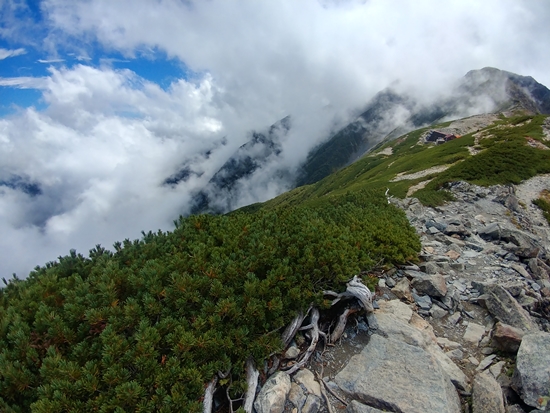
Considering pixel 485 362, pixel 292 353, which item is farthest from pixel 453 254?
pixel 292 353

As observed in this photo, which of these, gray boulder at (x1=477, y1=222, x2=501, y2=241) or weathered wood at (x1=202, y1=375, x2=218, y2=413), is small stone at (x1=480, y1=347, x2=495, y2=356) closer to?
weathered wood at (x1=202, y1=375, x2=218, y2=413)

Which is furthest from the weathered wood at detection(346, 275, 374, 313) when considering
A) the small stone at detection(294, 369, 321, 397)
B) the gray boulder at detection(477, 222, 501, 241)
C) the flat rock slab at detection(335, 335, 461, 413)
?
the gray boulder at detection(477, 222, 501, 241)

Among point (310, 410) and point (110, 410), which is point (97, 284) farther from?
point (310, 410)

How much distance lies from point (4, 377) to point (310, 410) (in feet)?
18.7

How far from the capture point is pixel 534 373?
6246mm

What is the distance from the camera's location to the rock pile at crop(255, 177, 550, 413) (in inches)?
246

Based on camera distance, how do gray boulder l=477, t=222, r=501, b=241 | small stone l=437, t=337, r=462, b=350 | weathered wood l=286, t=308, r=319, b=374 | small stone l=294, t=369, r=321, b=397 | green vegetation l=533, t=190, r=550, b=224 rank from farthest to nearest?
green vegetation l=533, t=190, r=550, b=224
gray boulder l=477, t=222, r=501, b=241
small stone l=437, t=337, r=462, b=350
weathered wood l=286, t=308, r=319, b=374
small stone l=294, t=369, r=321, b=397

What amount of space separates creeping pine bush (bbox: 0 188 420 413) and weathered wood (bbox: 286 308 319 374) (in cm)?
55

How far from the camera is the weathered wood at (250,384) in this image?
5.98 metres

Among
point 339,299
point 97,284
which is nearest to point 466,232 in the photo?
point 339,299

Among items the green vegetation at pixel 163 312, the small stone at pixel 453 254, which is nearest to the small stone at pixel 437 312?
the green vegetation at pixel 163 312

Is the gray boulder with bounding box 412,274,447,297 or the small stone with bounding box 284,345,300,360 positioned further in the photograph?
the gray boulder with bounding box 412,274,447,297

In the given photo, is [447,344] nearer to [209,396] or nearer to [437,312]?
[437,312]

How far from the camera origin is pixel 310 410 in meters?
6.29
